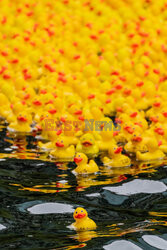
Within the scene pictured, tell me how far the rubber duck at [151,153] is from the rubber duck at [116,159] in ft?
1.02

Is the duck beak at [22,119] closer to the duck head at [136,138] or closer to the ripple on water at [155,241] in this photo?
the duck head at [136,138]

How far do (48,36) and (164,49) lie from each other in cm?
293

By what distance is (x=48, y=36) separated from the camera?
42.9 feet

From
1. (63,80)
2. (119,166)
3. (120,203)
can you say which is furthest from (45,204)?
(63,80)

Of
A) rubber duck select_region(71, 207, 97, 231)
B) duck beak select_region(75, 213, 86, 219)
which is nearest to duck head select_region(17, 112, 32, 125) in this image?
rubber duck select_region(71, 207, 97, 231)

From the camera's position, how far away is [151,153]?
8.48m

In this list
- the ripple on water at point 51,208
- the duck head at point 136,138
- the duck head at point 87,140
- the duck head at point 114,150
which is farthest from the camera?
the duck head at point 136,138

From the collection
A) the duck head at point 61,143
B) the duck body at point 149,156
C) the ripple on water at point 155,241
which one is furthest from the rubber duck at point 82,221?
the duck body at point 149,156

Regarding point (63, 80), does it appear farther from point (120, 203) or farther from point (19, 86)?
point (120, 203)

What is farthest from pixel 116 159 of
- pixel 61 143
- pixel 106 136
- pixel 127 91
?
pixel 127 91

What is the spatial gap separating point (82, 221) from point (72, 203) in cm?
Answer: 82

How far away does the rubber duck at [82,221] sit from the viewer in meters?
5.99

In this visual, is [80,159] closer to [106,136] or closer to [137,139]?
[106,136]

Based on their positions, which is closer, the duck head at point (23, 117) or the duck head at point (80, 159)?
the duck head at point (80, 159)
